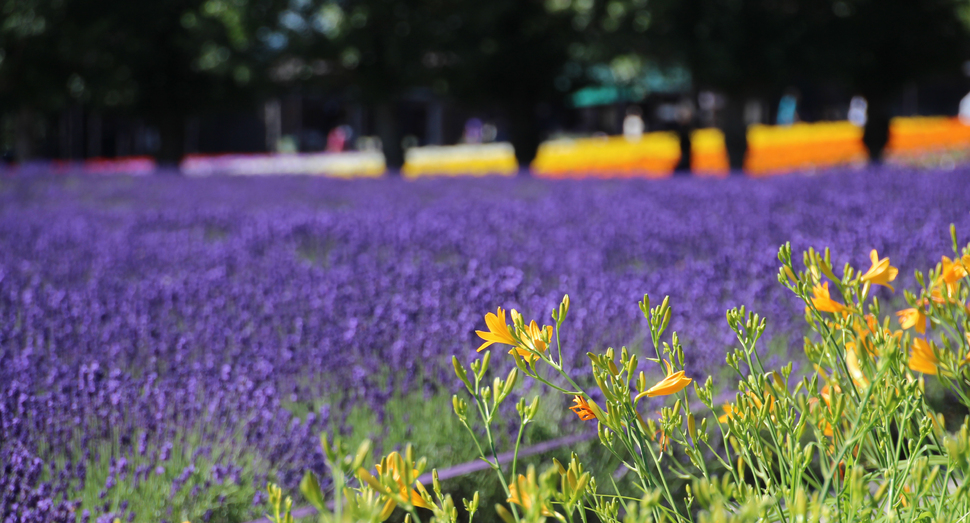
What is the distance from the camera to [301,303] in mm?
3838

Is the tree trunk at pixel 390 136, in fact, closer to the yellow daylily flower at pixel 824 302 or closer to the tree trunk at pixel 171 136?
the tree trunk at pixel 171 136

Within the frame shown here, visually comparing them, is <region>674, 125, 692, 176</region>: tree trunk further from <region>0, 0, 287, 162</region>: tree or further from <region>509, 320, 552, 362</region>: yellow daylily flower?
<region>509, 320, 552, 362</region>: yellow daylily flower

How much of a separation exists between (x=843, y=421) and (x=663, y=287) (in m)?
1.93

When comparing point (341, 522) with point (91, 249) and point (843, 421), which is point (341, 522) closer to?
point (843, 421)

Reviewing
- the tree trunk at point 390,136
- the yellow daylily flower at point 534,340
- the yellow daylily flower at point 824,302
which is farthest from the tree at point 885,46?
the yellow daylily flower at point 534,340

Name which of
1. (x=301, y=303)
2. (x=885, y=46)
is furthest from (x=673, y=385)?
(x=885, y=46)

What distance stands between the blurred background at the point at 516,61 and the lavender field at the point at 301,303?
590cm

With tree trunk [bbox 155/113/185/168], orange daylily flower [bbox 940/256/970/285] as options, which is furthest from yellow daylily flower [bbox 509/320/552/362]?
tree trunk [bbox 155/113/185/168]

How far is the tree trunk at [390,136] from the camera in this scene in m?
16.1

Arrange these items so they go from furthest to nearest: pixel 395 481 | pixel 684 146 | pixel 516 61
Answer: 1. pixel 516 61
2. pixel 684 146
3. pixel 395 481

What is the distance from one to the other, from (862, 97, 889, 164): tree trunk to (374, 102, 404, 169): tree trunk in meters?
8.19

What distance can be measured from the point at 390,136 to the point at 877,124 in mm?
8546

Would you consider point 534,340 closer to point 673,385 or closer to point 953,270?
point 673,385

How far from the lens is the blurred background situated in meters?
13.0
